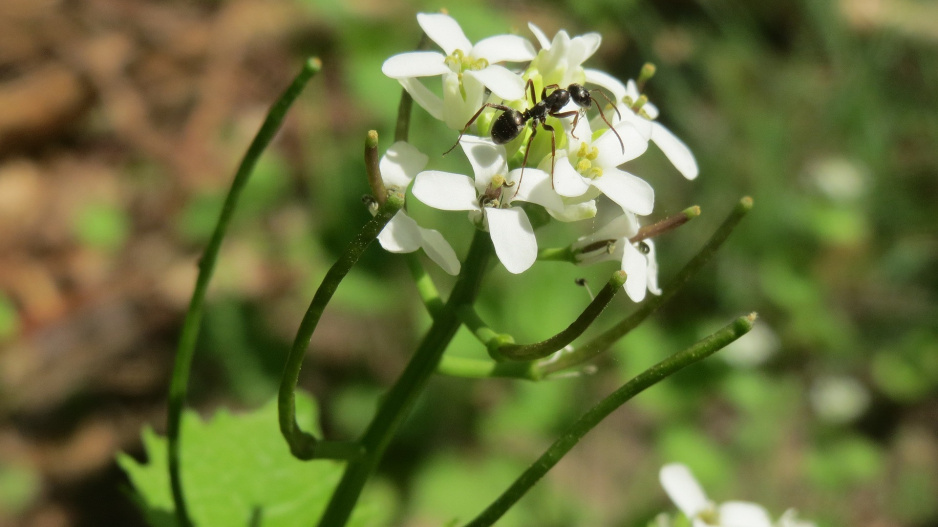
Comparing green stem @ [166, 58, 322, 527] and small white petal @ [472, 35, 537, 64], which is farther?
green stem @ [166, 58, 322, 527]

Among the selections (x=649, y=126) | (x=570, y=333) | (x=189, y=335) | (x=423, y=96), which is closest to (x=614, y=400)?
(x=570, y=333)

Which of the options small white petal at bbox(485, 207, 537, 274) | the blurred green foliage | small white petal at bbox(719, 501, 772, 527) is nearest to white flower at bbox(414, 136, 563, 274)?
small white petal at bbox(485, 207, 537, 274)

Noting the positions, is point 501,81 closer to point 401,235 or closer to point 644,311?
point 401,235

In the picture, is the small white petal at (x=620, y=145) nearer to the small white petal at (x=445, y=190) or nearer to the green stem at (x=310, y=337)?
the small white petal at (x=445, y=190)

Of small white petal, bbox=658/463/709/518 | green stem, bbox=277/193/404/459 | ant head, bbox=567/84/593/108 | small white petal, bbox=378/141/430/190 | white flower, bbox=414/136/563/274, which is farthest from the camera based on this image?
small white petal, bbox=658/463/709/518

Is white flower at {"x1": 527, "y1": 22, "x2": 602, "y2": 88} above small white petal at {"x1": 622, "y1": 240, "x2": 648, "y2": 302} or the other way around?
above

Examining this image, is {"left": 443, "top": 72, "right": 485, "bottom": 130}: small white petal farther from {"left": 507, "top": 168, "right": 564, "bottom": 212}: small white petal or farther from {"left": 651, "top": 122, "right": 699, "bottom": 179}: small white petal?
{"left": 651, "top": 122, "right": 699, "bottom": 179}: small white petal

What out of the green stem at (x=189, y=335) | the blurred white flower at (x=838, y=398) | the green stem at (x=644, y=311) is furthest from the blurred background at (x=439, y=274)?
the green stem at (x=644, y=311)
